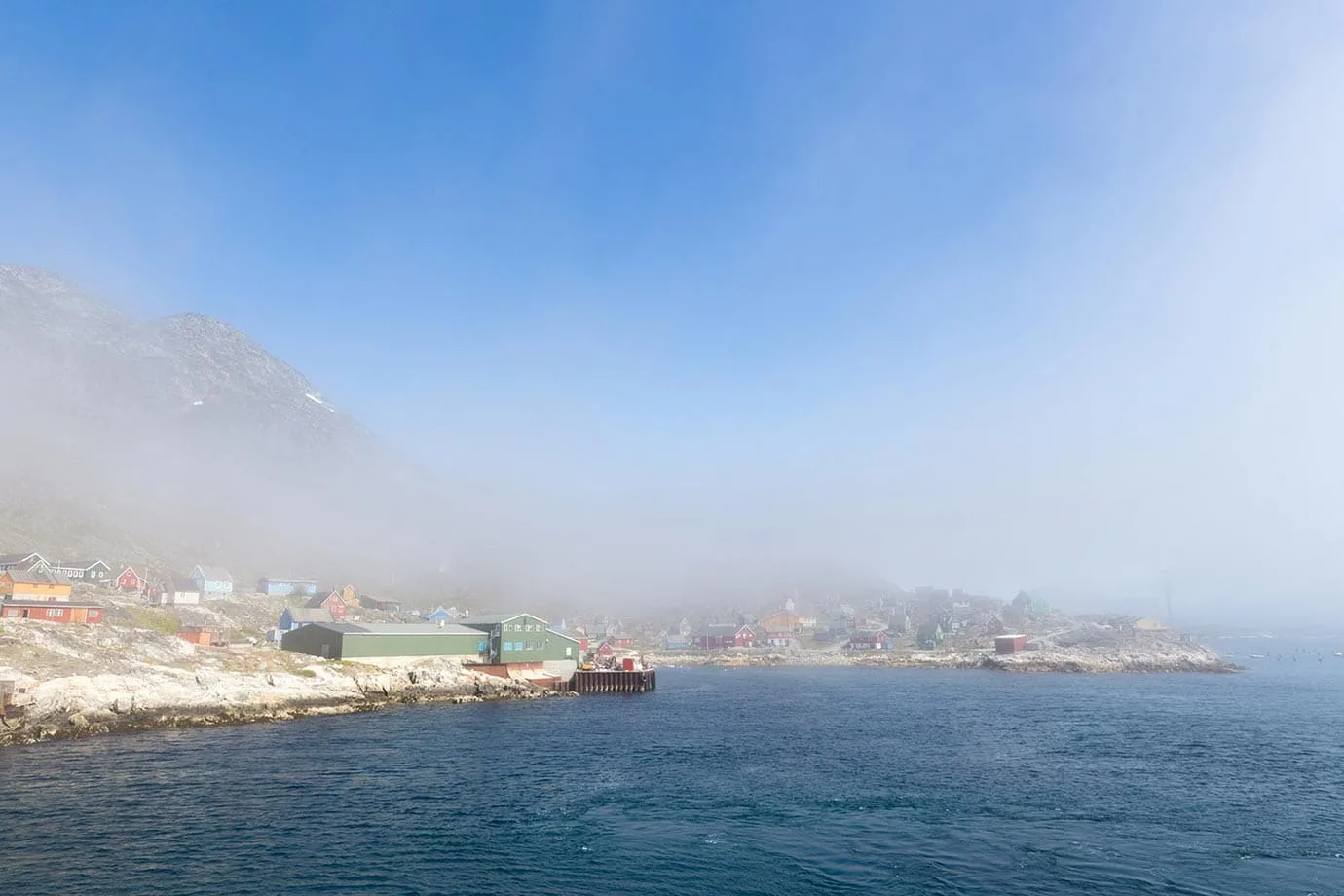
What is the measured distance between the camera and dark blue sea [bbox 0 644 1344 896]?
29.3m

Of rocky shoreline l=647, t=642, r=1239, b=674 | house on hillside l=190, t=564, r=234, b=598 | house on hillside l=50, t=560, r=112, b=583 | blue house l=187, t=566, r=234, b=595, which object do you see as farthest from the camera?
rocky shoreline l=647, t=642, r=1239, b=674

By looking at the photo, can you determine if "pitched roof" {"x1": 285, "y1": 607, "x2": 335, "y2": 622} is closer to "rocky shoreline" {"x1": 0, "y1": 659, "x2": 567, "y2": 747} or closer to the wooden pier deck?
"rocky shoreline" {"x1": 0, "y1": 659, "x2": 567, "y2": 747}

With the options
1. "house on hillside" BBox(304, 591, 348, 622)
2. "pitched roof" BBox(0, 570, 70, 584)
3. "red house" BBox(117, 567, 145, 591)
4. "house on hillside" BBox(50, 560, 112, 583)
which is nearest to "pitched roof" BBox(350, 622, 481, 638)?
"pitched roof" BBox(0, 570, 70, 584)

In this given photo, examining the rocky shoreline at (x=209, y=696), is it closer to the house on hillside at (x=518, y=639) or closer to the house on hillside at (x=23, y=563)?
the house on hillside at (x=518, y=639)

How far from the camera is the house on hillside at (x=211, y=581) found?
14988 cm

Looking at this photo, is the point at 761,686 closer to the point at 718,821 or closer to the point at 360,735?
the point at 360,735

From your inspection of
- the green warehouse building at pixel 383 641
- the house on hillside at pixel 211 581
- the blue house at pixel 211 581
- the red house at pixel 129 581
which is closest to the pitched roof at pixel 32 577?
the green warehouse building at pixel 383 641

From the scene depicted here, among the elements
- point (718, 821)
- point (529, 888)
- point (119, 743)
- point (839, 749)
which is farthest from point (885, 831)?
point (119, 743)

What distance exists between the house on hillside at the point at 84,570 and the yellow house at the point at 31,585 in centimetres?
4213

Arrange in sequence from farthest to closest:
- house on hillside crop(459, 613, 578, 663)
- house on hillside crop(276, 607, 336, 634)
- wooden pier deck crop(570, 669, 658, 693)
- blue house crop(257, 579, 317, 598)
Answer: blue house crop(257, 579, 317, 598) → house on hillside crop(276, 607, 336, 634) → wooden pier deck crop(570, 669, 658, 693) → house on hillside crop(459, 613, 578, 663)

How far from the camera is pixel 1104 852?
3300 centimetres

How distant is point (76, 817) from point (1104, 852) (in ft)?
159

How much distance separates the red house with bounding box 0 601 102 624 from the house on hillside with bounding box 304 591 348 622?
216 ft

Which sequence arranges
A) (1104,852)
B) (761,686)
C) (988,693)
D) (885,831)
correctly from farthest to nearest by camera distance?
(761,686) < (988,693) < (885,831) < (1104,852)
